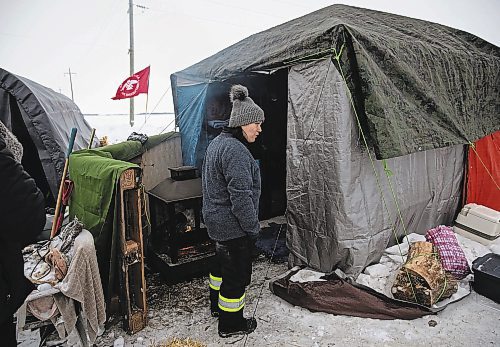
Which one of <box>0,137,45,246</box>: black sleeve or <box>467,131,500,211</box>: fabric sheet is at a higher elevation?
<box>0,137,45,246</box>: black sleeve

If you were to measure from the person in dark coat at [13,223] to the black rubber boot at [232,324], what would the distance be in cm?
161

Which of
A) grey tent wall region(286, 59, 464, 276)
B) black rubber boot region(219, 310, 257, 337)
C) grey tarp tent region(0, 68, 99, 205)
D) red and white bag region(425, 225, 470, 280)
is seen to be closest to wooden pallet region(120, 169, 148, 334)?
black rubber boot region(219, 310, 257, 337)

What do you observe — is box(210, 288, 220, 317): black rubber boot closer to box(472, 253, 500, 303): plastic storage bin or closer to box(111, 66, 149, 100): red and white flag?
box(472, 253, 500, 303): plastic storage bin

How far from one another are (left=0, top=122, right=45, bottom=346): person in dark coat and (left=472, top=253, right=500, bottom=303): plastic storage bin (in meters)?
3.80

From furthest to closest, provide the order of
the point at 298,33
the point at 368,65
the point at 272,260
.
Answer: the point at 272,260
the point at 298,33
the point at 368,65

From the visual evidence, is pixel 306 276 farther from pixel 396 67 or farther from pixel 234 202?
pixel 396 67

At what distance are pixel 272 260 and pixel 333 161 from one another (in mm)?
1621

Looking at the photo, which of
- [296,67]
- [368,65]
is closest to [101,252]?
[296,67]

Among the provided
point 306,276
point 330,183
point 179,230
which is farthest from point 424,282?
point 179,230

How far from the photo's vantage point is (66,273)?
2.68m

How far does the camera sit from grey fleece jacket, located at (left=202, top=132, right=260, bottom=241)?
2.84m

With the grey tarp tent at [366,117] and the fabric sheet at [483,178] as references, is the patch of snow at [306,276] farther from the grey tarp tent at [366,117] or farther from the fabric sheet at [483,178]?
the fabric sheet at [483,178]

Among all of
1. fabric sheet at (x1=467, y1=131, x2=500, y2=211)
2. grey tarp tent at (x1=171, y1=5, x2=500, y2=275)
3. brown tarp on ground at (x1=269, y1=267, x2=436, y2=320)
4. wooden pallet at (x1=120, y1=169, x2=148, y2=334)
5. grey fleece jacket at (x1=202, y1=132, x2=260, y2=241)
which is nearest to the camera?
grey fleece jacket at (x1=202, y1=132, x2=260, y2=241)

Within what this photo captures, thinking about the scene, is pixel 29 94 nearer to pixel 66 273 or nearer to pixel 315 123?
pixel 66 273
